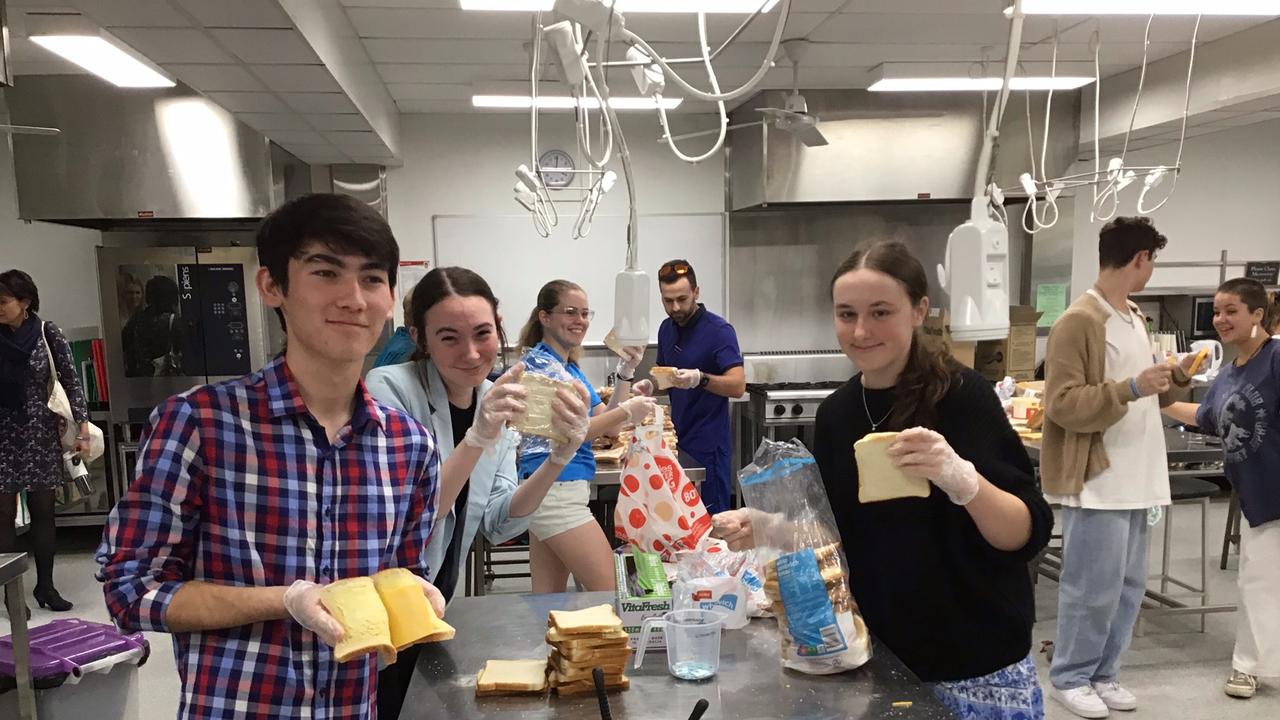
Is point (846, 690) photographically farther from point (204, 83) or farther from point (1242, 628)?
point (204, 83)

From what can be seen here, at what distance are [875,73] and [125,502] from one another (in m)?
5.03

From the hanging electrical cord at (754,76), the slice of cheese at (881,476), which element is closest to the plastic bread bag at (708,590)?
the slice of cheese at (881,476)

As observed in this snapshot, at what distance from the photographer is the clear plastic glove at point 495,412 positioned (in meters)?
1.59

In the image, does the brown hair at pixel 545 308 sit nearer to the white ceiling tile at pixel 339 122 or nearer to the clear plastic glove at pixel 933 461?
the clear plastic glove at pixel 933 461

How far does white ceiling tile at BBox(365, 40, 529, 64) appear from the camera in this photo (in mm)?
4188

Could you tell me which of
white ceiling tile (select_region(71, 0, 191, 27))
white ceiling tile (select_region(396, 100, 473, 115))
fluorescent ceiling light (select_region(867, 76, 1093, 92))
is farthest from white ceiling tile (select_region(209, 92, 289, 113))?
fluorescent ceiling light (select_region(867, 76, 1093, 92))

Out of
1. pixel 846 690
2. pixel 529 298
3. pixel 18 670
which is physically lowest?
pixel 18 670

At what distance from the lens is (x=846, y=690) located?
1.33 metres

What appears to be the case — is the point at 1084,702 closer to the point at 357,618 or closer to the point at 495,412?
the point at 495,412

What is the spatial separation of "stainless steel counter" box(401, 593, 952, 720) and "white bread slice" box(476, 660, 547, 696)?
0.02 meters

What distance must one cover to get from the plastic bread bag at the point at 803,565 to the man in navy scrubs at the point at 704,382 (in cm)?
235

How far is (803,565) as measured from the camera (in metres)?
1.32

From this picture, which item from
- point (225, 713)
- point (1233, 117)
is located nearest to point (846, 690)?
point (225, 713)

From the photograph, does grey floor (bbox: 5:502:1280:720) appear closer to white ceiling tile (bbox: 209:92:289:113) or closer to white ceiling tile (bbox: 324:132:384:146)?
white ceiling tile (bbox: 209:92:289:113)
